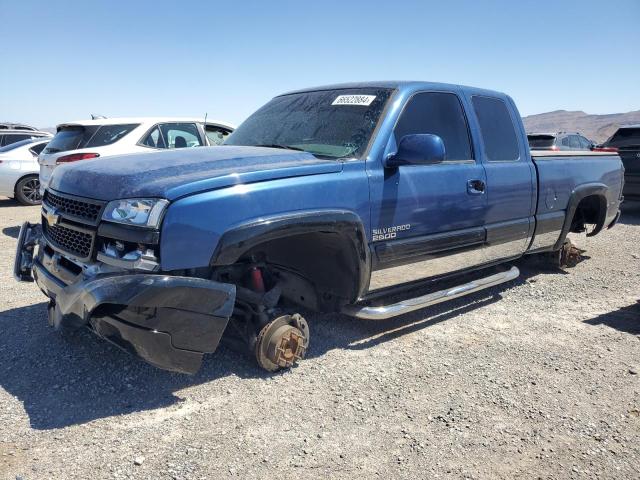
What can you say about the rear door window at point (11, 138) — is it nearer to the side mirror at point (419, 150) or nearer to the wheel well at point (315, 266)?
the wheel well at point (315, 266)

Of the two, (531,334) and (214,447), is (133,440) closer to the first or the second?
(214,447)

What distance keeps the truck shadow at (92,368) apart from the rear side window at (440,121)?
57.9 inches

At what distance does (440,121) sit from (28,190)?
9.80m

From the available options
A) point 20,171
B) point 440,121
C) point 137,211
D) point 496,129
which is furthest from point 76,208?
point 20,171

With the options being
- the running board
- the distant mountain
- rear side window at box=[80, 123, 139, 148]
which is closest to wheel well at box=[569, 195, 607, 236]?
the running board

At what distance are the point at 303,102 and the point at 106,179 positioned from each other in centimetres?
186

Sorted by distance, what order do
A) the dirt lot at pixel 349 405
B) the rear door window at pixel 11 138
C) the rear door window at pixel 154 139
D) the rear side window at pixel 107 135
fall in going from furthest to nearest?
the rear door window at pixel 11 138 < the rear door window at pixel 154 139 < the rear side window at pixel 107 135 < the dirt lot at pixel 349 405

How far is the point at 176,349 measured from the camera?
2818 mm

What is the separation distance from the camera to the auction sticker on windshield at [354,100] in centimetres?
391

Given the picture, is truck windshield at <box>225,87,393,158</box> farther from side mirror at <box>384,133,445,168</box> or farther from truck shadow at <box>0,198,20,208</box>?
truck shadow at <box>0,198,20,208</box>

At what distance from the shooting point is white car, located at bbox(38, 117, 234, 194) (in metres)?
7.42

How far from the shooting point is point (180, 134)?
8203 mm

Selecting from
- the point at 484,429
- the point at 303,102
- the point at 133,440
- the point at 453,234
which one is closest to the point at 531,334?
the point at 453,234

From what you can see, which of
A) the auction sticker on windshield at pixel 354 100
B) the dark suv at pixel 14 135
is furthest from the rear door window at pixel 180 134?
the dark suv at pixel 14 135
